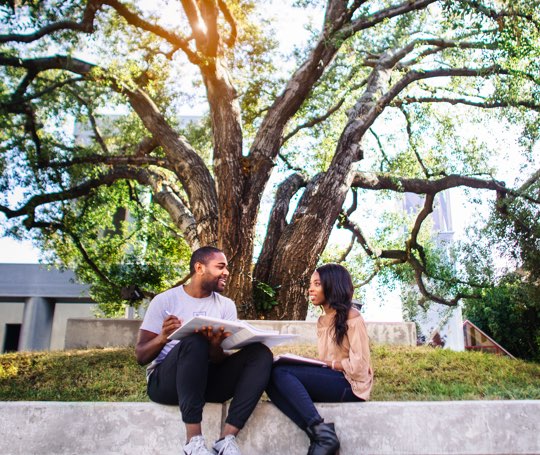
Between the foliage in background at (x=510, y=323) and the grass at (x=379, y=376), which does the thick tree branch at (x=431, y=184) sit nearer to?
the grass at (x=379, y=376)

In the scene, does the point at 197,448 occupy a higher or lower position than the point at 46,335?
higher

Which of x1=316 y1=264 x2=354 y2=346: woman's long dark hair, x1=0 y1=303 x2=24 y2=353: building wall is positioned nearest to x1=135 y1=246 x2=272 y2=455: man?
x1=316 y1=264 x2=354 y2=346: woman's long dark hair

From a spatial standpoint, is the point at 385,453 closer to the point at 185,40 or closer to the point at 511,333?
the point at 185,40

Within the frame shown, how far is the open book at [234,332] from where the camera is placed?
10.4 feet

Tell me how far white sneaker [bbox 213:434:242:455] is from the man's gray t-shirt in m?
0.73

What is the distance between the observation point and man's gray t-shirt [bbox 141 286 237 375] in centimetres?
361

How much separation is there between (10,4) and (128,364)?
17.6 ft

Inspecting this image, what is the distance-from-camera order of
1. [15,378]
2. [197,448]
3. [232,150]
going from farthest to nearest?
[232,150], [15,378], [197,448]

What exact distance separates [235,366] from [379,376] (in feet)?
10.5

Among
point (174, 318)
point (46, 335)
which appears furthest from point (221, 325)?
point (46, 335)

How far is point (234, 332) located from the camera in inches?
131

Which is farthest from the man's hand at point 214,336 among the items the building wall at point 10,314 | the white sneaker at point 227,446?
the building wall at point 10,314

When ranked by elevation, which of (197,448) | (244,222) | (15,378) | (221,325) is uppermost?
(244,222)

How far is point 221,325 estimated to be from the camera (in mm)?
3236
